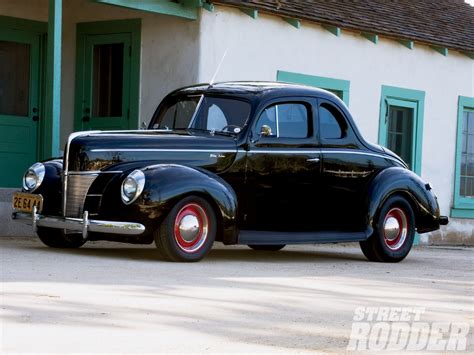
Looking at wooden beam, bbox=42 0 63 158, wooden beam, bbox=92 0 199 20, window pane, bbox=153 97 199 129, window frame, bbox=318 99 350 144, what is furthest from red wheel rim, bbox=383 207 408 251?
wooden beam, bbox=92 0 199 20

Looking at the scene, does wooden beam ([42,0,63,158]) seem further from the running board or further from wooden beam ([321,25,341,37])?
wooden beam ([321,25,341,37])

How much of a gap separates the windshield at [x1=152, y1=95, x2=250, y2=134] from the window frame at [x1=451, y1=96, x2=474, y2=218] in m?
8.43

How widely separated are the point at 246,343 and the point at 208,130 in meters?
5.46

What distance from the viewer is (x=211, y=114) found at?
1141 centimetres

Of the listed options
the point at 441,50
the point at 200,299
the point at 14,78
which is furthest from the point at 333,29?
the point at 200,299

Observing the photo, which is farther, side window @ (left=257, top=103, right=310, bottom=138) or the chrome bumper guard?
side window @ (left=257, top=103, right=310, bottom=138)

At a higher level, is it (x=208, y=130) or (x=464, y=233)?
(x=208, y=130)

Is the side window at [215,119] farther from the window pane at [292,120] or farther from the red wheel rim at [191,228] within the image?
the red wheel rim at [191,228]

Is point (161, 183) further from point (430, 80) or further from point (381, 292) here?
point (430, 80)

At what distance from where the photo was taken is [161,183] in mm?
9906

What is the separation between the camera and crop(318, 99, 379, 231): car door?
37.9ft

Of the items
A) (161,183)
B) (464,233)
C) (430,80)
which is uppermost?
(430,80)

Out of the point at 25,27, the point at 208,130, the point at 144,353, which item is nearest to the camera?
the point at 144,353

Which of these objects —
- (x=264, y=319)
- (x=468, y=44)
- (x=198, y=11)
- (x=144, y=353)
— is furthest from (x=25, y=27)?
(x=144, y=353)
